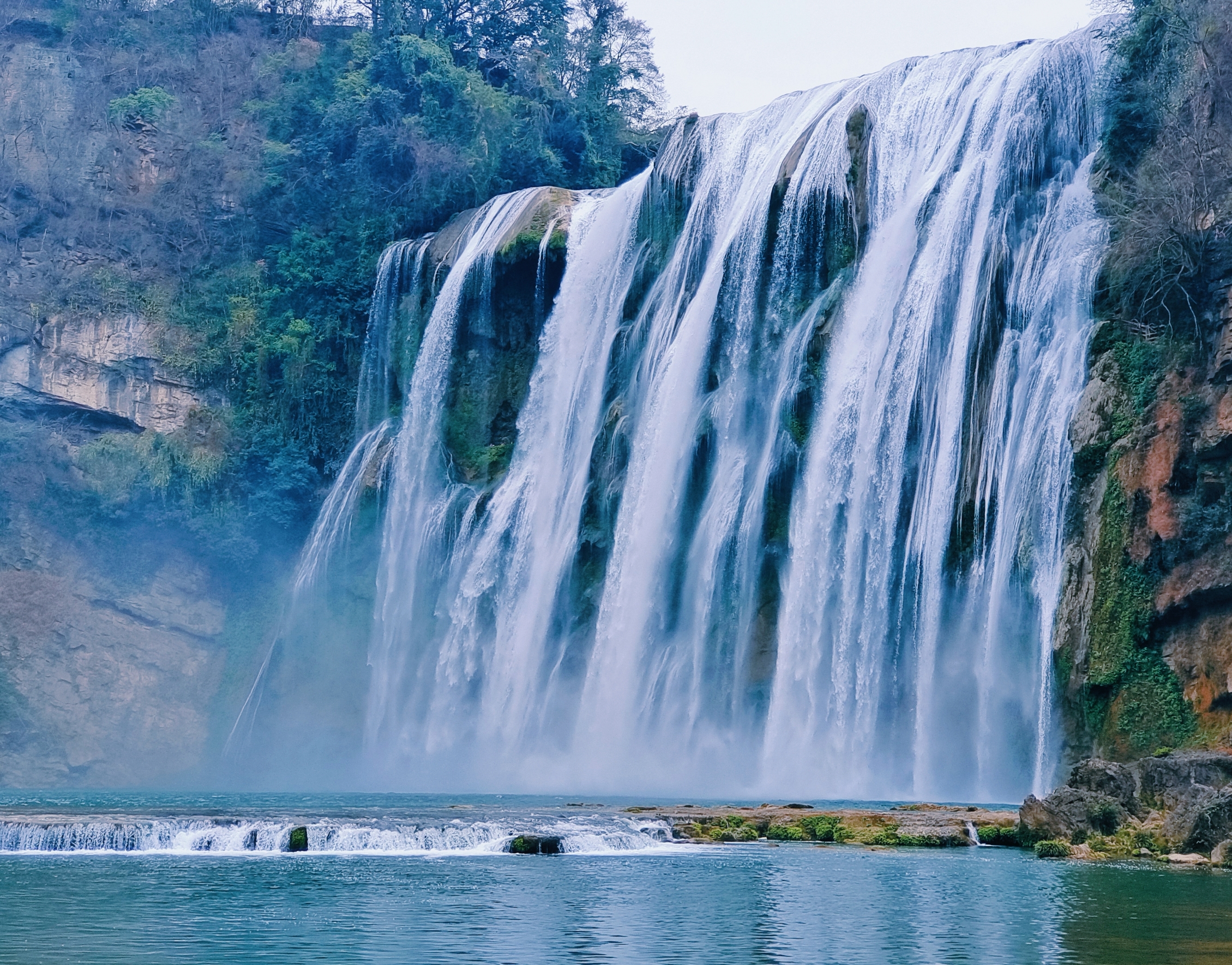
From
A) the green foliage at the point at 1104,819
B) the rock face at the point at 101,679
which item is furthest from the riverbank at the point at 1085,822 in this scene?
the rock face at the point at 101,679

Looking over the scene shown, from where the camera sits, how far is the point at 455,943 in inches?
504

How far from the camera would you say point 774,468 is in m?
33.9

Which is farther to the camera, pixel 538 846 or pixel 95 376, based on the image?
pixel 95 376

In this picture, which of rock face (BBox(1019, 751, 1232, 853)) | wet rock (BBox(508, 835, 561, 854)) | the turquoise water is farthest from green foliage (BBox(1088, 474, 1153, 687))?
wet rock (BBox(508, 835, 561, 854))

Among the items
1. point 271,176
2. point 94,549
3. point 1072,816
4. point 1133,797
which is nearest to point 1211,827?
point 1072,816

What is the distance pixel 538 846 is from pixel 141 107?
3879 centimetres

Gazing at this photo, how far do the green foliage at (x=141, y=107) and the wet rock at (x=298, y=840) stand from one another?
36972mm

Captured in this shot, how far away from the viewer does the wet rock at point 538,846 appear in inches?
822

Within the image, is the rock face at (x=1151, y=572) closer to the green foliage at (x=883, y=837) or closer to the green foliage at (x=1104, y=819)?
the green foliage at (x=1104, y=819)

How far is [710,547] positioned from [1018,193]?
10187 millimetres

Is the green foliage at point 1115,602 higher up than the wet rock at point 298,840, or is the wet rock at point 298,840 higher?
the green foliage at point 1115,602

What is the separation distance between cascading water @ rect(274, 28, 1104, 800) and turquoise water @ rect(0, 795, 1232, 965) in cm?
871

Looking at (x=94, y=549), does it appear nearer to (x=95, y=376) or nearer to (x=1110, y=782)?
(x=95, y=376)

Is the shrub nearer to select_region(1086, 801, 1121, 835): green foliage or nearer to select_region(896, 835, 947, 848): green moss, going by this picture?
select_region(896, 835, 947, 848): green moss
